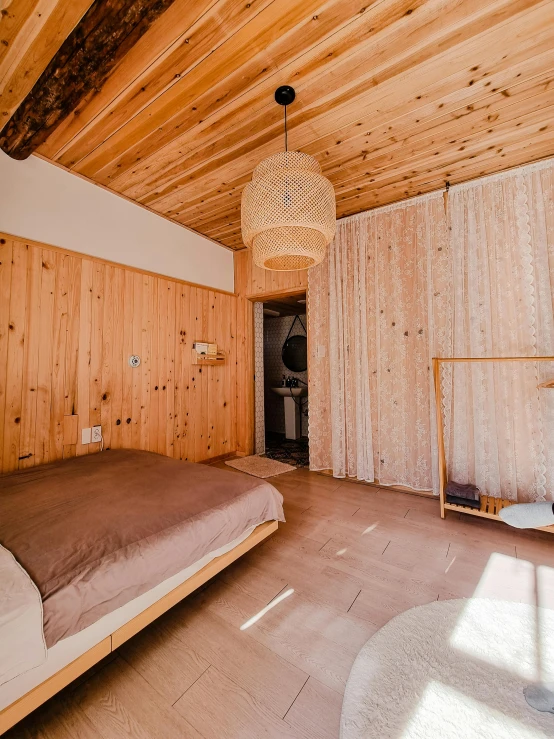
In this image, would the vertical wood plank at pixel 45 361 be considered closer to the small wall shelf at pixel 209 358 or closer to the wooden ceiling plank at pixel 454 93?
the small wall shelf at pixel 209 358

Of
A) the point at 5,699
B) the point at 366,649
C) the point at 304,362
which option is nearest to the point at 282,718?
the point at 366,649

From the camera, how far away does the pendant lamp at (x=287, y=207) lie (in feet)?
5.32

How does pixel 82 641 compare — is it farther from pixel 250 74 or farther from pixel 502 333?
pixel 502 333

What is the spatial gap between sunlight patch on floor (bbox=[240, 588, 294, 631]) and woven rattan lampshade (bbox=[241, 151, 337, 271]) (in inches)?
72.6

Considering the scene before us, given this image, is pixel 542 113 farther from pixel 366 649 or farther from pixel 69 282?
pixel 69 282

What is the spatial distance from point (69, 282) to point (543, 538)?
4036 mm

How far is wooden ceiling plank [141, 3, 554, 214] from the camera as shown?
1.66 metres

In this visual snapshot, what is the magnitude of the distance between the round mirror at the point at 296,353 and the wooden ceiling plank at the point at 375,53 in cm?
378

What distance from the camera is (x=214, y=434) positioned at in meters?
3.88

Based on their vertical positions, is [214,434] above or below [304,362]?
below

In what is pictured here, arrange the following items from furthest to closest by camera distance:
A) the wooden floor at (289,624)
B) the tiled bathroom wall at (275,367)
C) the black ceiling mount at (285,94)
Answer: the tiled bathroom wall at (275,367), the black ceiling mount at (285,94), the wooden floor at (289,624)

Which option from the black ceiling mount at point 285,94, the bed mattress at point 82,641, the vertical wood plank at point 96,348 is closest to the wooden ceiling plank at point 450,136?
the black ceiling mount at point 285,94

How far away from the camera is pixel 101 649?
43.3 inches

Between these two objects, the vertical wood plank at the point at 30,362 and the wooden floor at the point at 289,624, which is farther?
the vertical wood plank at the point at 30,362
